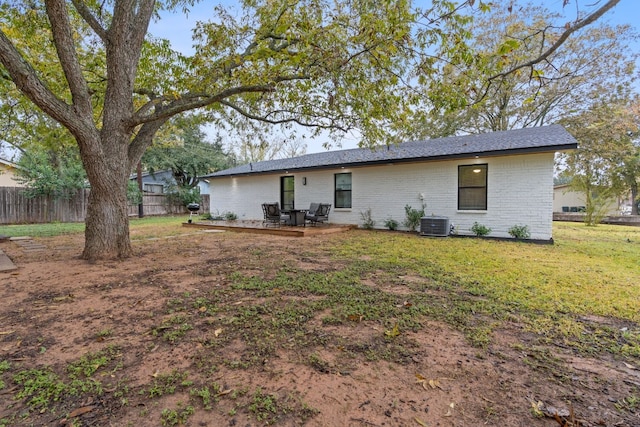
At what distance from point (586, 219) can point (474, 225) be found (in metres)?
9.51

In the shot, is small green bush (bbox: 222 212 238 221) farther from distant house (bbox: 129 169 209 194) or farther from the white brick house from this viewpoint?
distant house (bbox: 129 169 209 194)

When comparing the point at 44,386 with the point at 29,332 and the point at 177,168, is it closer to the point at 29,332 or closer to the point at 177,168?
the point at 29,332

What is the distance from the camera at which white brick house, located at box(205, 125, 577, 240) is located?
838cm

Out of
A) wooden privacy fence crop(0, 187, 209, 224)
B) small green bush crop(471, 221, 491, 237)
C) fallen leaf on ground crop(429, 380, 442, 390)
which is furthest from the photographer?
wooden privacy fence crop(0, 187, 209, 224)

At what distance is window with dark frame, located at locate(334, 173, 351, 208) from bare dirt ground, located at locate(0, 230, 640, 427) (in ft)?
28.8

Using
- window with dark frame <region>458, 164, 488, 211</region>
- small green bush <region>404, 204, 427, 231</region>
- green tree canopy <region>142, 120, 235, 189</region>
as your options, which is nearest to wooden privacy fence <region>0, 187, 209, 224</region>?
green tree canopy <region>142, 120, 235, 189</region>

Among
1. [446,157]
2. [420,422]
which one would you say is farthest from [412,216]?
[420,422]

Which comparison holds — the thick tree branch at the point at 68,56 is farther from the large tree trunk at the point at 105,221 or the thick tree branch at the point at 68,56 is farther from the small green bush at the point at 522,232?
the small green bush at the point at 522,232

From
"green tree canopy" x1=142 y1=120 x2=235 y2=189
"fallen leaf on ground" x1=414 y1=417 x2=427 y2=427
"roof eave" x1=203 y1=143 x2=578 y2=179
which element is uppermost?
"green tree canopy" x1=142 y1=120 x2=235 y2=189

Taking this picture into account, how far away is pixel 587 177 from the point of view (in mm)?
14203

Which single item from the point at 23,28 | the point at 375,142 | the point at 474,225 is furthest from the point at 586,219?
the point at 23,28

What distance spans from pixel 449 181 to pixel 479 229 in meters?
1.82

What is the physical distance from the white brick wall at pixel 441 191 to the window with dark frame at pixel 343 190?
229mm

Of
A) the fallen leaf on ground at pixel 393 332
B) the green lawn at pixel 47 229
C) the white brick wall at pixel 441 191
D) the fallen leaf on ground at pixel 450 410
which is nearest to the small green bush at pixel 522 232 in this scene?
the white brick wall at pixel 441 191
